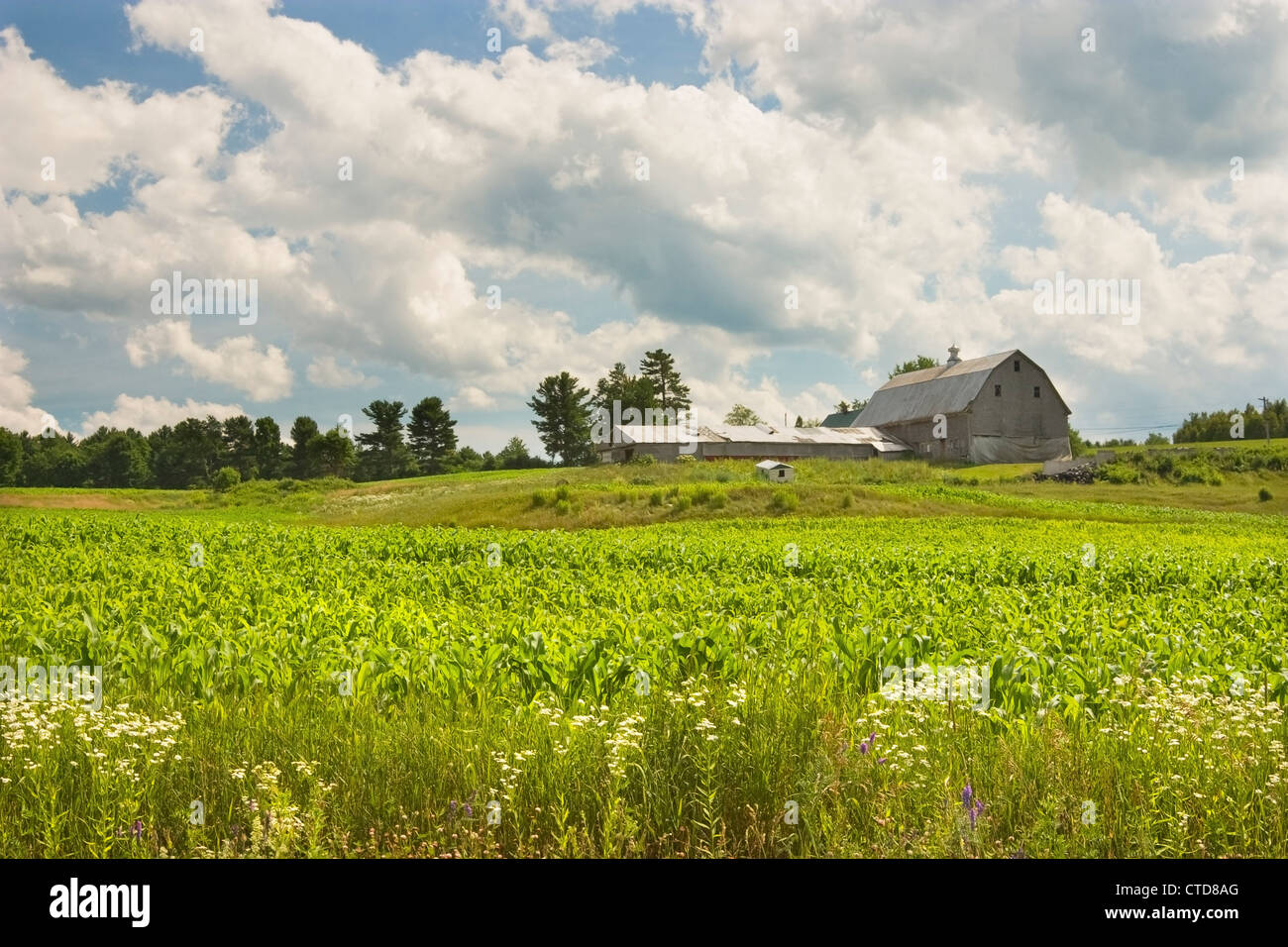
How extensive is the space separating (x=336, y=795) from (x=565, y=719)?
1534 millimetres

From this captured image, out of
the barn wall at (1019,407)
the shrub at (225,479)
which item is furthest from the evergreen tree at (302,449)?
the barn wall at (1019,407)

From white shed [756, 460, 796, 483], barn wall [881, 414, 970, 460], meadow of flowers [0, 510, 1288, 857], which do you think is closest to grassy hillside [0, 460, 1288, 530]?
white shed [756, 460, 796, 483]

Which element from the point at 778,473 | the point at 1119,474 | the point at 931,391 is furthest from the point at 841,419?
the point at 778,473

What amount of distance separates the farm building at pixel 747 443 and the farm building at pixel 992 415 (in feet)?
11.3

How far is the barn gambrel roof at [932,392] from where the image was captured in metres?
74.3

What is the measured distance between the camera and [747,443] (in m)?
71.7

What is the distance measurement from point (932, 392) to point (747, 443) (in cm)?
1927

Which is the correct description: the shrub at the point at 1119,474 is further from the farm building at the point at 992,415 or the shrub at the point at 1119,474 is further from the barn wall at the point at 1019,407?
the barn wall at the point at 1019,407

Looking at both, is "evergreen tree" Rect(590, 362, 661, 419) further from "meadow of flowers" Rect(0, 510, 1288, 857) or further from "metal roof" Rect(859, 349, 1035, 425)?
"meadow of flowers" Rect(0, 510, 1288, 857)

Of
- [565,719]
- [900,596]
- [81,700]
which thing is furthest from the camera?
[900,596]

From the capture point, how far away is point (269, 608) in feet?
39.5

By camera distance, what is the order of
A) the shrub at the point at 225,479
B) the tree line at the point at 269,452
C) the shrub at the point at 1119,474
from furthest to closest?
the tree line at the point at 269,452, the shrub at the point at 225,479, the shrub at the point at 1119,474
